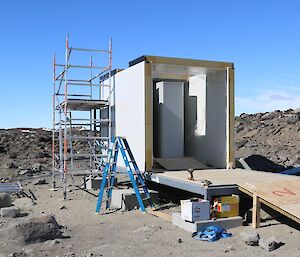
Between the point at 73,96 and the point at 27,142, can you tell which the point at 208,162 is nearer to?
the point at 73,96

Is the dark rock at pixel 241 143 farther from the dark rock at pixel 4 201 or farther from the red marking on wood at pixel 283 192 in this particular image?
the red marking on wood at pixel 283 192

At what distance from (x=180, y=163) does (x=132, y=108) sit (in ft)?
6.76

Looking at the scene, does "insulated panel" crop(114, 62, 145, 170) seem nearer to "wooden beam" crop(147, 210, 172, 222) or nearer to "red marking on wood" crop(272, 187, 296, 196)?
"wooden beam" crop(147, 210, 172, 222)

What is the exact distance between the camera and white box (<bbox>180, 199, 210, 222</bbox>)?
26.2 ft

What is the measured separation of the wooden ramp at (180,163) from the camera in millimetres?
11969

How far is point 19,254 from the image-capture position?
675 centimetres

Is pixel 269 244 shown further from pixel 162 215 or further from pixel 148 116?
pixel 148 116

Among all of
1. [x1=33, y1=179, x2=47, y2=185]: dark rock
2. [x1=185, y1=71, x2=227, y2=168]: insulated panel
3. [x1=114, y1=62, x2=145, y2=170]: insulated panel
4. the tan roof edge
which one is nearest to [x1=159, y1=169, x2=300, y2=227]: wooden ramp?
[x1=114, y1=62, x2=145, y2=170]: insulated panel

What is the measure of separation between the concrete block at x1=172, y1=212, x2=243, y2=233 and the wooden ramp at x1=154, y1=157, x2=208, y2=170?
3.41 metres

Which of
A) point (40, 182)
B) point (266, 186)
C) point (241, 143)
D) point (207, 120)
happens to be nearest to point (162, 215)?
point (266, 186)

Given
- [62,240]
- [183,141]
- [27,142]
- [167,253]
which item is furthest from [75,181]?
[27,142]

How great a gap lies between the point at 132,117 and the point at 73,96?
2488mm

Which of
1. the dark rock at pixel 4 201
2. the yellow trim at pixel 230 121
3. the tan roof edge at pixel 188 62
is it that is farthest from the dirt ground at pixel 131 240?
the tan roof edge at pixel 188 62

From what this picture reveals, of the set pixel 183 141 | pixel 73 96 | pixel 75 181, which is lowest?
pixel 75 181
